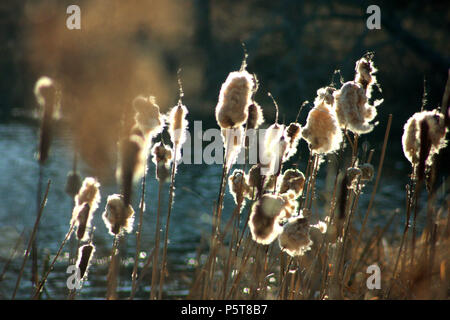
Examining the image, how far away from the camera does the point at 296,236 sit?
1564mm

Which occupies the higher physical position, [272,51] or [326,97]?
[272,51]

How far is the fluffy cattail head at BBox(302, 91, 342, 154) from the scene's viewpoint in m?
1.77

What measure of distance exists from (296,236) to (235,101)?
0.41 meters

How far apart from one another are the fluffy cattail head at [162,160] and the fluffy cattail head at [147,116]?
16 cm

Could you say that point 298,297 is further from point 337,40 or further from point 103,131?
point 337,40

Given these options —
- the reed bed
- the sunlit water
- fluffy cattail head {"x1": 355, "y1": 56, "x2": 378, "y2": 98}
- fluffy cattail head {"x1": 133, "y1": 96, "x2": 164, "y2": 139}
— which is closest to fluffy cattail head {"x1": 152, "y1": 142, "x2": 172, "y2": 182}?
the reed bed

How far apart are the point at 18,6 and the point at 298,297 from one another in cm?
1697

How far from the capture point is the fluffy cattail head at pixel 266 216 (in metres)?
1.45

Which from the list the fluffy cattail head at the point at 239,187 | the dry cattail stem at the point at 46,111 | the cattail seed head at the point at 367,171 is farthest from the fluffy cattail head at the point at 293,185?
the dry cattail stem at the point at 46,111

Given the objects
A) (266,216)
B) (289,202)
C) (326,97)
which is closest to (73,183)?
(266,216)

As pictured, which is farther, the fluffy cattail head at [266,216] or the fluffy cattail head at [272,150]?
the fluffy cattail head at [272,150]

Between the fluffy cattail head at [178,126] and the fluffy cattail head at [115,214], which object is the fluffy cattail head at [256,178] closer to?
the fluffy cattail head at [178,126]

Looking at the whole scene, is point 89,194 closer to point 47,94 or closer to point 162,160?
point 162,160

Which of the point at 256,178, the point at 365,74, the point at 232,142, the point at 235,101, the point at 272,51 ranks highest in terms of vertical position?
the point at 272,51
